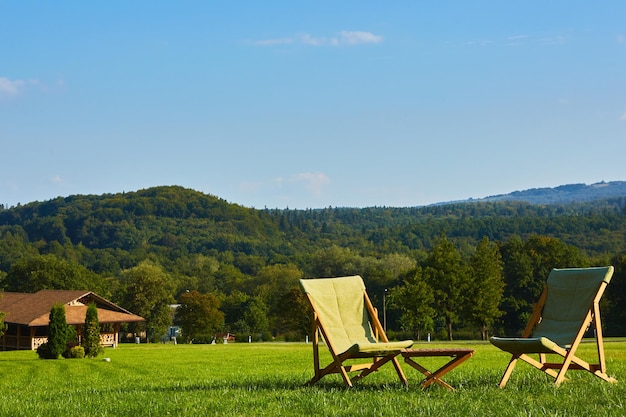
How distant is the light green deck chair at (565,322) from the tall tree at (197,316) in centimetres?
5023

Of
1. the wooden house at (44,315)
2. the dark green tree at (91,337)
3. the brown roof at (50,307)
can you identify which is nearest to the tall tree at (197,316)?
the wooden house at (44,315)

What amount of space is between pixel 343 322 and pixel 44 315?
36455 mm

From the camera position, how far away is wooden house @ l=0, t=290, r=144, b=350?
4216 centimetres

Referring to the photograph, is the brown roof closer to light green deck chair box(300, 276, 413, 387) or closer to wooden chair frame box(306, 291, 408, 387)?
light green deck chair box(300, 276, 413, 387)

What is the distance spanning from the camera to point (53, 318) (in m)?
28.7

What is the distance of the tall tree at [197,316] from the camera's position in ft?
188

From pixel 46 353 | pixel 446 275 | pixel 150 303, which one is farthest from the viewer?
pixel 150 303

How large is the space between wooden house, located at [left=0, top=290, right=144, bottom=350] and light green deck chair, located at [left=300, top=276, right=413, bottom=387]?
35246 mm

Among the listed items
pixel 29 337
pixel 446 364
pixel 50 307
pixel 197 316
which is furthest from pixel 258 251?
pixel 446 364

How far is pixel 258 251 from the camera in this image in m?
124

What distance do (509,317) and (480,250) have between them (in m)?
13.3

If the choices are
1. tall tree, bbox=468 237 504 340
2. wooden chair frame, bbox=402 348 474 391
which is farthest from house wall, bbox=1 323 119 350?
wooden chair frame, bbox=402 348 474 391

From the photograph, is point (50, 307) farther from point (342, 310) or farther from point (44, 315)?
point (342, 310)

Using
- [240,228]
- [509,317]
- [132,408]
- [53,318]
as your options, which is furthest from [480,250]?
[240,228]
